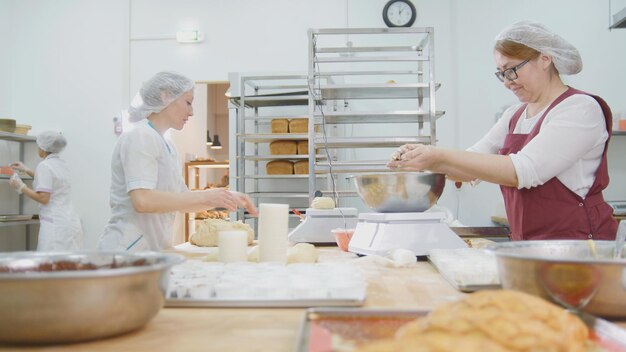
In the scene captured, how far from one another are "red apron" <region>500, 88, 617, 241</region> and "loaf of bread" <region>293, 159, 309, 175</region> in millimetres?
2940

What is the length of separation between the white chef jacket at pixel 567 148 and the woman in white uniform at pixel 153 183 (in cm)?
109

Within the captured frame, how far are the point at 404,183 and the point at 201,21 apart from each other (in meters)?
4.74

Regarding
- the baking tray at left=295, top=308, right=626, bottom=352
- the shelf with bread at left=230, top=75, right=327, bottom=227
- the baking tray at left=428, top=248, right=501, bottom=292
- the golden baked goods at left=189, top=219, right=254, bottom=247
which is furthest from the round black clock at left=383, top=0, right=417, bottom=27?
the baking tray at left=295, top=308, right=626, bottom=352

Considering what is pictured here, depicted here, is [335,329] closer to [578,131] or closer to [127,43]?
[578,131]

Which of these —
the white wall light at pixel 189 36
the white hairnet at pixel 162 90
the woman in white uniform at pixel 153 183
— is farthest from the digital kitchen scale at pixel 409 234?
the white wall light at pixel 189 36

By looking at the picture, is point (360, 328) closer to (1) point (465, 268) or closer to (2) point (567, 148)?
(1) point (465, 268)

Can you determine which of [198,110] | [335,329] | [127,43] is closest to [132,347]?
[335,329]

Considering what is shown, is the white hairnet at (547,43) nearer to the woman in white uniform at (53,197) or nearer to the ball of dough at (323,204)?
the ball of dough at (323,204)

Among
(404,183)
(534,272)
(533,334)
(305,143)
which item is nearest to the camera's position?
(533,334)

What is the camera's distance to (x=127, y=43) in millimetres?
6016

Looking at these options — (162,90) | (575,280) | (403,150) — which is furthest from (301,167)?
(575,280)

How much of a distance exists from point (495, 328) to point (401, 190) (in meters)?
1.26

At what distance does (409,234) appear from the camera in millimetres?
1785

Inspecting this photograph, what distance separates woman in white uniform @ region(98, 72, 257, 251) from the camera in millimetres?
2295
